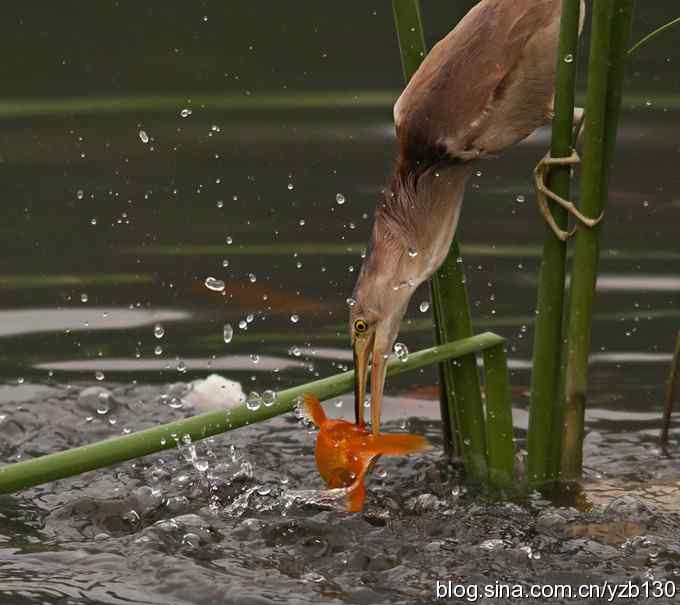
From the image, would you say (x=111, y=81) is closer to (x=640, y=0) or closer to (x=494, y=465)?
(x=640, y=0)

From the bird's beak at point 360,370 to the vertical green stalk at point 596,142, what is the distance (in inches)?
21.4

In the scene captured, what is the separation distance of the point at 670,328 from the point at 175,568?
254cm

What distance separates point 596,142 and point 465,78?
577 mm

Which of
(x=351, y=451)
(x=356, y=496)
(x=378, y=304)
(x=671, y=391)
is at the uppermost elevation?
(x=378, y=304)

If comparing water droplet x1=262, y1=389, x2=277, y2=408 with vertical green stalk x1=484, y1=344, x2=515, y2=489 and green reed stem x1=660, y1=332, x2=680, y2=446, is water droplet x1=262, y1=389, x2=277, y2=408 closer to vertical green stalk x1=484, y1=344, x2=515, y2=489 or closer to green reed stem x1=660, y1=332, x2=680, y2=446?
vertical green stalk x1=484, y1=344, x2=515, y2=489

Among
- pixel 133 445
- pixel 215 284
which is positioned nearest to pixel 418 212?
pixel 133 445

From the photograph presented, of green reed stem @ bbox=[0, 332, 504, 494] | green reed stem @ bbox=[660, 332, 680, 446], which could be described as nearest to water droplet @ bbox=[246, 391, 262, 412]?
green reed stem @ bbox=[0, 332, 504, 494]

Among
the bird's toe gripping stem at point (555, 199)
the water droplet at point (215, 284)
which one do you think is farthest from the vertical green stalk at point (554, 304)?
the water droplet at point (215, 284)

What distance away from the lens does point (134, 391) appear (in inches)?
209

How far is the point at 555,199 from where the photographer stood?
395cm

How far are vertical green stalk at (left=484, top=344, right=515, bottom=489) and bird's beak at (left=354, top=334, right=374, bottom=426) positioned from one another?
0.32 metres

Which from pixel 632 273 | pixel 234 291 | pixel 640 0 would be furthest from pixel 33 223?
pixel 640 0

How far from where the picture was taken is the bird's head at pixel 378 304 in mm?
4348

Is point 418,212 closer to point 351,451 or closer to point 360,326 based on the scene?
point 360,326
